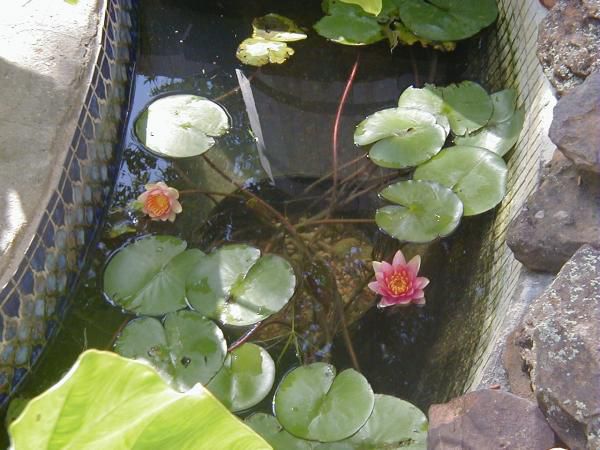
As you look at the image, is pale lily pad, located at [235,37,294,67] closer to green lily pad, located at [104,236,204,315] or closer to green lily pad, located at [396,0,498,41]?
green lily pad, located at [396,0,498,41]

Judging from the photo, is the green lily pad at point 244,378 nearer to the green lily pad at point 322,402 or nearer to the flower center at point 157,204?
the green lily pad at point 322,402

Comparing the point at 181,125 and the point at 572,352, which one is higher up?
the point at 572,352

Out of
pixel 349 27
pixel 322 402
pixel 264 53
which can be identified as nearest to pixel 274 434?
pixel 322 402

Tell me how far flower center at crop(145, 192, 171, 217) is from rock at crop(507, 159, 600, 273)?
2.95 feet

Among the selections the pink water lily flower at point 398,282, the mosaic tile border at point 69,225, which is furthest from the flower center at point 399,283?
the mosaic tile border at point 69,225

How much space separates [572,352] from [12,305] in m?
1.21

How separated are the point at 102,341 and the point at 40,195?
40 centimetres

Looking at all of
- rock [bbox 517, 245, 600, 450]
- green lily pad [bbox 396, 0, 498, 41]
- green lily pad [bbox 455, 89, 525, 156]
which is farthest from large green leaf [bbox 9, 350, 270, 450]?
green lily pad [bbox 396, 0, 498, 41]

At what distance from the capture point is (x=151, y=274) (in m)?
1.64

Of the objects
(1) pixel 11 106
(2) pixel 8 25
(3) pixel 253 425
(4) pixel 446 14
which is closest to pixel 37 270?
(1) pixel 11 106

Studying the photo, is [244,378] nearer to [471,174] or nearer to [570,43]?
[471,174]

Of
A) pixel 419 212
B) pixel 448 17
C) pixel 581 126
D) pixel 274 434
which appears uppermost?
pixel 581 126

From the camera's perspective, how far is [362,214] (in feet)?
6.08

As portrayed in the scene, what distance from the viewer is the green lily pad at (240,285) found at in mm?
1565
